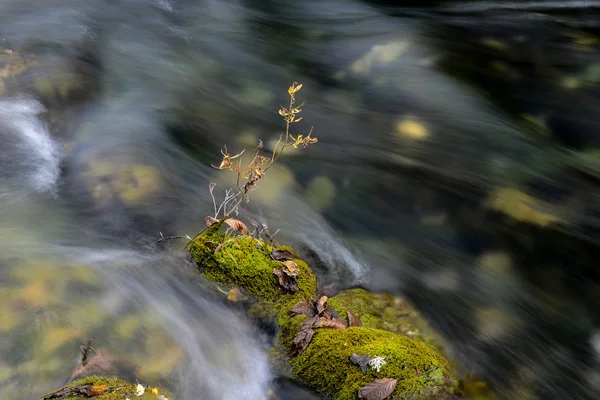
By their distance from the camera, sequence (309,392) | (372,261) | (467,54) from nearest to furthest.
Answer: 1. (309,392)
2. (372,261)
3. (467,54)

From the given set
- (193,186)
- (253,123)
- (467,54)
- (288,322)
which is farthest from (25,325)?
(467,54)

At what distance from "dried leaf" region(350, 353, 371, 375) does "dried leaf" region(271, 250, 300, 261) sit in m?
1.10

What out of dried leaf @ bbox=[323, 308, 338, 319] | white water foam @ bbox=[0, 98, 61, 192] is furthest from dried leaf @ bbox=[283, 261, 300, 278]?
white water foam @ bbox=[0, 98, 61, 192]

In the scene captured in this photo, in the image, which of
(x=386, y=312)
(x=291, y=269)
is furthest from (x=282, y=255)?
(x=386, y=312)

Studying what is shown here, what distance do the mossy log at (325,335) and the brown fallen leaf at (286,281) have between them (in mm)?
22

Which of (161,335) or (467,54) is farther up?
(467,54)

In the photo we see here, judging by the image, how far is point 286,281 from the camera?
402 cm

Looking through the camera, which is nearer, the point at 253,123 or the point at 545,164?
the point at 545,164

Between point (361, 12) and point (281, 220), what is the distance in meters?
4.32

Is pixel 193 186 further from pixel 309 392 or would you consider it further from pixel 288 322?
pixel 309 392

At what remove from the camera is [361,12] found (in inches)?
311

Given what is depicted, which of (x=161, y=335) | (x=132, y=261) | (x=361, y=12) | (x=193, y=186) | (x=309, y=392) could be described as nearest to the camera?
(x=309, y=392)

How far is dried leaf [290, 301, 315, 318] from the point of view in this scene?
3.82 meters

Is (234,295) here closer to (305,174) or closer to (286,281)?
(286,281)
